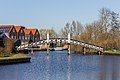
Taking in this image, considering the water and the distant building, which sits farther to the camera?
the distant building

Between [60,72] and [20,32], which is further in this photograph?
[20,32]

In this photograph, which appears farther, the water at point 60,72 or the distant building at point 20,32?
the distant building at point 20,32

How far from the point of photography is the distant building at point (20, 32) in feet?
404

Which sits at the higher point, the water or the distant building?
the distant building

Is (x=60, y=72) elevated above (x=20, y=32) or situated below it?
below

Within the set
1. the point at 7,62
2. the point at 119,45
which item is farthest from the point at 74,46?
the point at 7,62

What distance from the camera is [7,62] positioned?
171ft

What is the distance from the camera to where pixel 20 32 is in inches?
5246

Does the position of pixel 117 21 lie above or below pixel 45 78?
above

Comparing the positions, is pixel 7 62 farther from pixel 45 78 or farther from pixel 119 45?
pixel 119 45

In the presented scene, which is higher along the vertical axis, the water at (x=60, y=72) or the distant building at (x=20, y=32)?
the distant building at (x=20, y=32)

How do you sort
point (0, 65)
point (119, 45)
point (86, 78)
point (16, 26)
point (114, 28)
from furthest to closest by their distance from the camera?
point (16, 26) → point (114, 28) → point (119, 45) → point (0, 65) → point (86, 78)

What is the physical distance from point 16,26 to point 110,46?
50.3 meters

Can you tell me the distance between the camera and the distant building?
123 meters
